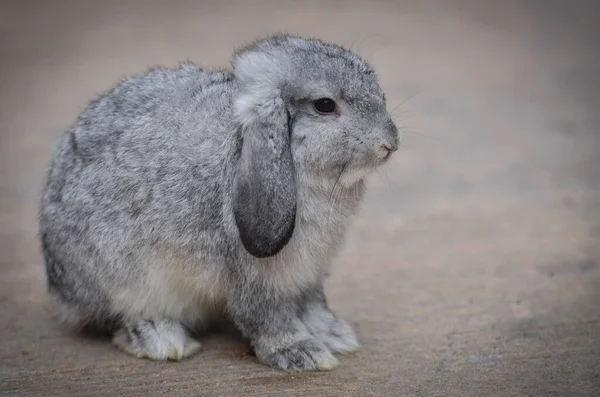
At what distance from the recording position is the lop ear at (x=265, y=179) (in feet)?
13.7

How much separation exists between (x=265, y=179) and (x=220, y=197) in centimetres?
31

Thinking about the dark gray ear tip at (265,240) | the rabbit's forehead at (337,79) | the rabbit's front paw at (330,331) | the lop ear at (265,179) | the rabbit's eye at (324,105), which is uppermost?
the rabbit's forehead at (337,79)

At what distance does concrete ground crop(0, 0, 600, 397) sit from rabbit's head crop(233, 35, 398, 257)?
0.84 meters

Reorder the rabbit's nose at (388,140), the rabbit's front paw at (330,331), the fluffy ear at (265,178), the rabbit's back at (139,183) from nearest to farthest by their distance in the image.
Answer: the fluffy ear at (265,178) < the rabbit's nose at (388,140) < the rabbit's back at (139,183) < the rabbit's front paw at (330,331)

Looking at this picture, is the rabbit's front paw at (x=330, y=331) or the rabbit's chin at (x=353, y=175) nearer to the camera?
the rabbit's chin at (x=353, y=175)

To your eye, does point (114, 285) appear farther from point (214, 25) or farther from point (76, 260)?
point (214, 25)

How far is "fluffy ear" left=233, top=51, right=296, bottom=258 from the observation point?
4184mm

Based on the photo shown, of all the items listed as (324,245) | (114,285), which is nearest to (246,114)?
(324,245)

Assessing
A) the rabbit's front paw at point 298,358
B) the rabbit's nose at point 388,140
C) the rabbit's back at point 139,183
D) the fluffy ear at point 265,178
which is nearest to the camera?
the fluffy ear at point 265,178

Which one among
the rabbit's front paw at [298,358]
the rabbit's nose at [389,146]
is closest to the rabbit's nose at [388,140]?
the rabbit's nose at [389,146]

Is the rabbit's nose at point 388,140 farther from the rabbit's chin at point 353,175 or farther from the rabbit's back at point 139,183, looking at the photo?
the rabbit's back at point 139,183

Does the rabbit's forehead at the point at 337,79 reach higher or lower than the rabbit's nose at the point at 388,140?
higher

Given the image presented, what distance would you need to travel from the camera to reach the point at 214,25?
11.5 meters

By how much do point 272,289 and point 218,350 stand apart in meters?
0.57
